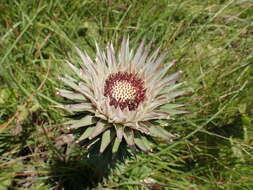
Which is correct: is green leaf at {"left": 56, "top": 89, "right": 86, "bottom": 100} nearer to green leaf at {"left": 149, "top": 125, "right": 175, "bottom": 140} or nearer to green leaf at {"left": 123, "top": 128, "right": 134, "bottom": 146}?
green leaf at {"left": 123, "top": 128, "right": 134, "bottom": 146}

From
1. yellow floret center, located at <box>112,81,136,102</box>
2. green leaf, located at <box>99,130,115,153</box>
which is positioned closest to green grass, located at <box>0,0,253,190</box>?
green leaf, located at <box>99,130,115,153</box>

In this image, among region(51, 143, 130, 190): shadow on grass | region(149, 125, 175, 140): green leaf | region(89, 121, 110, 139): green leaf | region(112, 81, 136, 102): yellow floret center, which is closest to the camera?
region(89, 121, 110, 139): green leaf

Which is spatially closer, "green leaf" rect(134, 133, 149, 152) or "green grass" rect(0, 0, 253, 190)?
"green leaf" rect(134, 133, 149, 152)

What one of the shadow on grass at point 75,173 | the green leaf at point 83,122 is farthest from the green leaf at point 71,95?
the shadow on grass at point 75,173

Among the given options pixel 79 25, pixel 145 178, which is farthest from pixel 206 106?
pixel 79 25

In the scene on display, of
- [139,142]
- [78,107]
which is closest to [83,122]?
[78,107]

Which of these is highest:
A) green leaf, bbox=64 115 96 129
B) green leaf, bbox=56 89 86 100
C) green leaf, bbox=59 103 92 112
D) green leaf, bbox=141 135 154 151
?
green leaf, bbox=56 89 86 100

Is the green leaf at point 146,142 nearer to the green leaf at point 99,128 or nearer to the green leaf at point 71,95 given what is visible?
the green leaf at point 99,128
